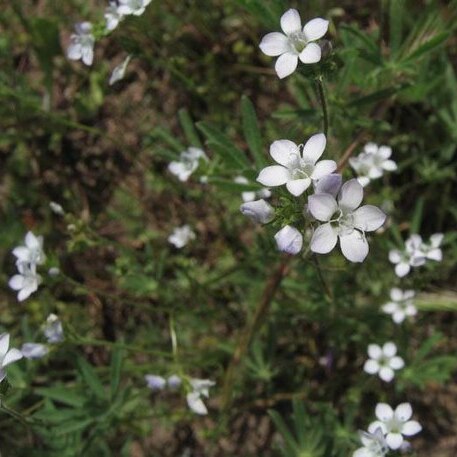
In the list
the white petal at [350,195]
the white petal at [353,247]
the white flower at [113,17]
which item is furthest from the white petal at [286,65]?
the white flower at [113,17]

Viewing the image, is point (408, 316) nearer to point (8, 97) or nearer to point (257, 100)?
point (257, 100)

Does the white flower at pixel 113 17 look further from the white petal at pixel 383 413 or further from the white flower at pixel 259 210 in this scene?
the white petal at pixel 383 413

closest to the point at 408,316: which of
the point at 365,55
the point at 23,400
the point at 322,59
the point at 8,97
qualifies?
the point at 365,55

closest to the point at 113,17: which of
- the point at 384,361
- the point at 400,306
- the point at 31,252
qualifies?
the point at 31,252

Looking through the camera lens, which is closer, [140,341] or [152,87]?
[140,341]

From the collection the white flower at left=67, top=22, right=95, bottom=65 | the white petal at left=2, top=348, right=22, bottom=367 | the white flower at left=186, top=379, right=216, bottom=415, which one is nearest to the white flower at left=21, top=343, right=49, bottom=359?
the white petal at left=2, top=348, right=22, bottom=367

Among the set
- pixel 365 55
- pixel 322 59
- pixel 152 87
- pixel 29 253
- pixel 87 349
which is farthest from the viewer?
pixel 152 87
